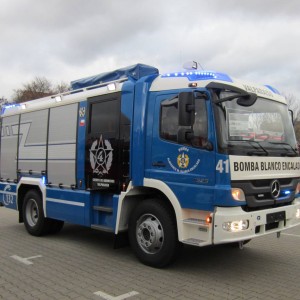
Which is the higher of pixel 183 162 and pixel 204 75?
pixel 204 75

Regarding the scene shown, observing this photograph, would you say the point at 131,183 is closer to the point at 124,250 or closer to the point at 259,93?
the point at 124,250

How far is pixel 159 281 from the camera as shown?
17.1 ft

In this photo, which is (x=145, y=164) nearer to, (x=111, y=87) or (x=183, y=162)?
(x=183, y=162)

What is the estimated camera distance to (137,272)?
5633 millimetres

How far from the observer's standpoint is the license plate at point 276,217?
17.7 feet

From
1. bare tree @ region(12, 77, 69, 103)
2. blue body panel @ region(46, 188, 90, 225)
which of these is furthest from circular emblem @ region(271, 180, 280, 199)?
bare tree @ region(12, 77, 69, 103)

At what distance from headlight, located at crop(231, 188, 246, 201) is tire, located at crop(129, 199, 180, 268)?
3.34 ft

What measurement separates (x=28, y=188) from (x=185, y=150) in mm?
4656

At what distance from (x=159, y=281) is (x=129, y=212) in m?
1.40

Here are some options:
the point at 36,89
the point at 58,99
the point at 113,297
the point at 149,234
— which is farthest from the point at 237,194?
the point at 36,89

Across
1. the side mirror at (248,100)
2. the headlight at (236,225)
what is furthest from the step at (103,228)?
the side mirror at (248,100)

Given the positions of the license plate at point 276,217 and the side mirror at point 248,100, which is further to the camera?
the license plate at point 276,217

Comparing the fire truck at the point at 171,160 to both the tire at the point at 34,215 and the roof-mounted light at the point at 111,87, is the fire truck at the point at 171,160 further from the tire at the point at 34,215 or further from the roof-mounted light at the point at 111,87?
the tire at the point at 34,215

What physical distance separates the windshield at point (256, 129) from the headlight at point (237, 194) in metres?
0.48
